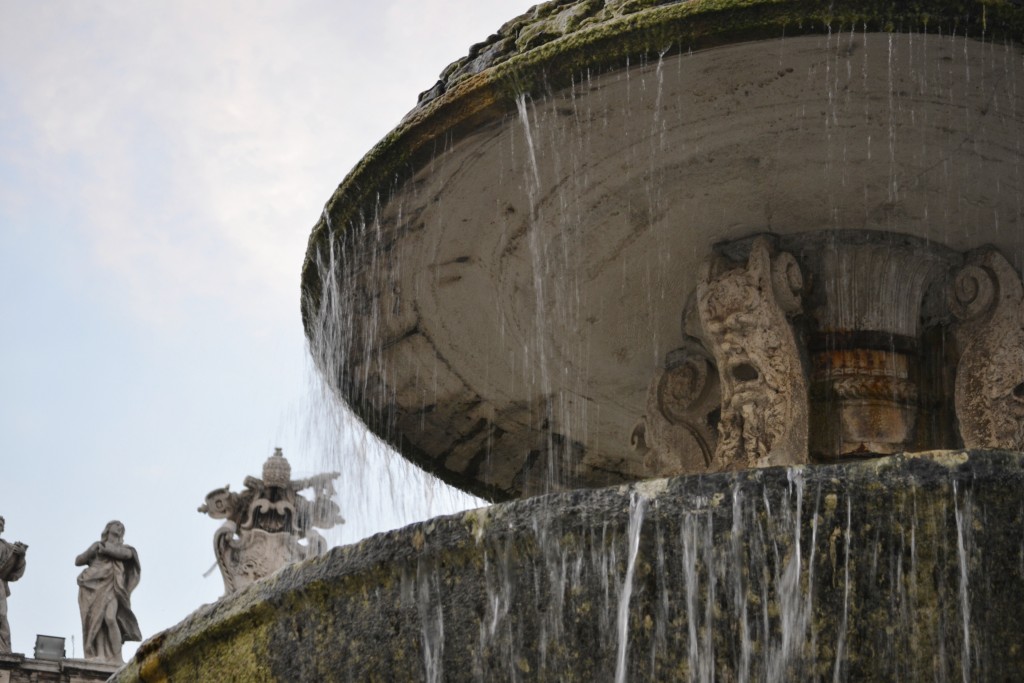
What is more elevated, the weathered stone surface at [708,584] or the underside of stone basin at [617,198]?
the underside of stone basin at [617,198]

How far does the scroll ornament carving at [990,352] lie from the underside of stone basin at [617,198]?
16 centimetres

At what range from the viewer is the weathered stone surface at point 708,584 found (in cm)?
509

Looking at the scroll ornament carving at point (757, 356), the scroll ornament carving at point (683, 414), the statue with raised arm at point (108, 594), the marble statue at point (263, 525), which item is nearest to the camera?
the scroll ornament carving at point (757, 356)

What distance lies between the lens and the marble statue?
1658 cm

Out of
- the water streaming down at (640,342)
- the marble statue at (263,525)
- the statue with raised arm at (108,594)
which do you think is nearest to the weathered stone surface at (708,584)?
the water streaming down at (640,342)

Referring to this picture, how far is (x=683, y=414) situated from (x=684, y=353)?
13.7 inches

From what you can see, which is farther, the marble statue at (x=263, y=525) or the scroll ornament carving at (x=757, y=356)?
the marble statue at (x=263, y=525)

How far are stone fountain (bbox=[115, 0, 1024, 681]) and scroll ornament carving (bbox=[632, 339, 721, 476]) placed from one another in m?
0.01

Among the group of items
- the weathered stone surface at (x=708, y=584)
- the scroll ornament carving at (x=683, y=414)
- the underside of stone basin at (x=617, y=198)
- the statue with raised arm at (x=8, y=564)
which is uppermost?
the statue with raised arm at (x=8, y=564)

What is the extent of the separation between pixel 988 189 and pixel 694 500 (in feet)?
10.5

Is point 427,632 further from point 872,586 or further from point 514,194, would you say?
point 514,194

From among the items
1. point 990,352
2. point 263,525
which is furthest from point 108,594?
point 990,352

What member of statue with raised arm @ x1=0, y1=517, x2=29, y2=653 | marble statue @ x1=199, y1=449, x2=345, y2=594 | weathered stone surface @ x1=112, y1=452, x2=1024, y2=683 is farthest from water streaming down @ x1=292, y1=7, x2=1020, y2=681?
statue with raised arm @ x1=0, y1=517, x2=29, y2=653

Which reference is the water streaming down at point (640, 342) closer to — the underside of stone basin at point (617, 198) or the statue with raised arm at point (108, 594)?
the underside of stone basin at point (617, 198)
